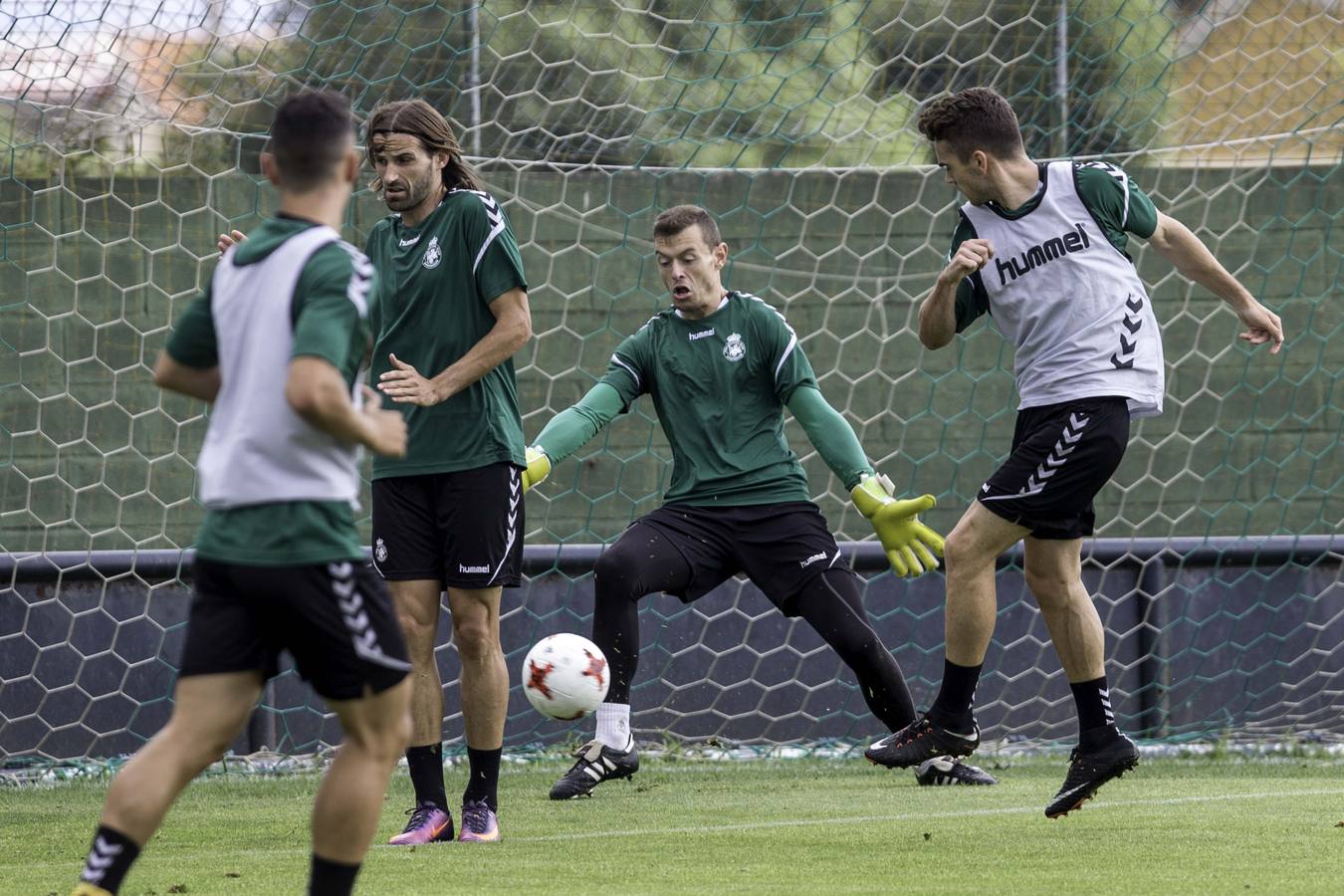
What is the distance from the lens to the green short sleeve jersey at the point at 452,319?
15.5 feet

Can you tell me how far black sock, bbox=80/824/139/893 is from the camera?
289cm

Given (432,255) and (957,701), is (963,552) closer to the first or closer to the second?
(957,701)

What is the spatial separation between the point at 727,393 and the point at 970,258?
63.0 inches

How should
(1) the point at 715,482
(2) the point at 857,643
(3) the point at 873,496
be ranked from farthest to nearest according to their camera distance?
1. (1) the point at 715,482
2. (2) the point at 857,643
3. (3) the point at 873,496

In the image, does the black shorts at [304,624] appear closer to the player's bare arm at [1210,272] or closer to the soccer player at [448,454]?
the soccer player at [448,454]

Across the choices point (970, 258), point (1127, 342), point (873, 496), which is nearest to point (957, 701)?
point (873, 496)

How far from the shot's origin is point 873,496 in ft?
17.0

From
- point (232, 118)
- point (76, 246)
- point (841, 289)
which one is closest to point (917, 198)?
point (841, 289)

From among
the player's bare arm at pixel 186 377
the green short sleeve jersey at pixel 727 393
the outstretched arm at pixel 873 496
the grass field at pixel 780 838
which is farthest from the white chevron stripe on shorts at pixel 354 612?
the green short sleeve jersey at pixel 727 393

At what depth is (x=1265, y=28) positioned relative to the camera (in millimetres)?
7875

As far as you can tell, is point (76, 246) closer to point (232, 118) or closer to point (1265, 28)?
point (232, 118)

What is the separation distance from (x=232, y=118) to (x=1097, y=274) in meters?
3.83

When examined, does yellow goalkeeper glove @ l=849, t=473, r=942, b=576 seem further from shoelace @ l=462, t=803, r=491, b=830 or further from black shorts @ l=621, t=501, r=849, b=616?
shoelace @ l=462, t=803, r=491, b=830

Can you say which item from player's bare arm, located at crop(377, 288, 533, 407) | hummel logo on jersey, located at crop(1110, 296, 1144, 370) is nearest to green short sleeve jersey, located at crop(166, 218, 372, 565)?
player's bare arm, located at crop(377, 288, 533, 407)
